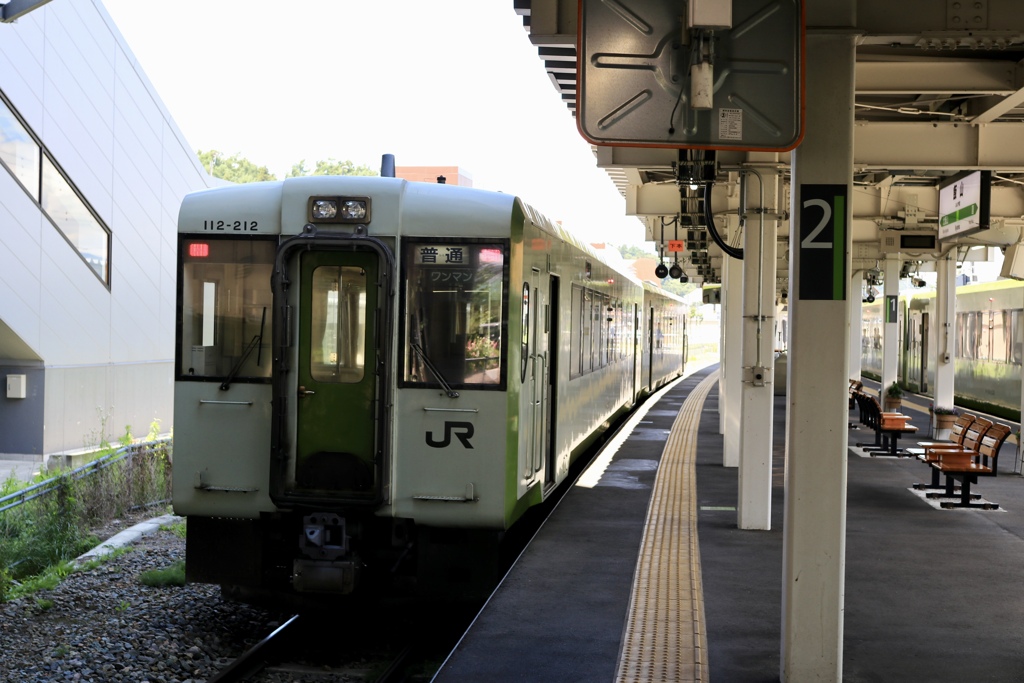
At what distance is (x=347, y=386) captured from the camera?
7066 millimetres

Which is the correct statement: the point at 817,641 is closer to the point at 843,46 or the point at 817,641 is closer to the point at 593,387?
the point at 843,46

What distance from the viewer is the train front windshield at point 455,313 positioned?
701 cm

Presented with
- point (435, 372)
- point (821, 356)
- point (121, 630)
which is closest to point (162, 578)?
point (121, 630)

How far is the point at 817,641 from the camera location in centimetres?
492

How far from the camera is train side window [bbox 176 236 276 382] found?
7.10m

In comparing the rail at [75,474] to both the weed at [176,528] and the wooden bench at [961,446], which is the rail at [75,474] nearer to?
the weed at [176,528]

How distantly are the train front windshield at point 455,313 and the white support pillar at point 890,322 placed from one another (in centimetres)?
1822

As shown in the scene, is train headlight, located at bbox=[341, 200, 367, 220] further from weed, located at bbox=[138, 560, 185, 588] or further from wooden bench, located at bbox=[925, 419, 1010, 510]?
wooden bench, located at bbox=[925, 419, 1010, 510]

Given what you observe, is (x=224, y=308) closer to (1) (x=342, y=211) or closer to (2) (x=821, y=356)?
(1) (x=342, y=211)

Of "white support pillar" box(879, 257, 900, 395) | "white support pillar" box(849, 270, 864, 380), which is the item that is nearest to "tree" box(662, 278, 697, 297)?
"white support pillar" box(849, 270, 864, 380)

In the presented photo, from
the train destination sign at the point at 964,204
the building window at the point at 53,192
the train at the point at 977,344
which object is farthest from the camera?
the train at the point at 977,344

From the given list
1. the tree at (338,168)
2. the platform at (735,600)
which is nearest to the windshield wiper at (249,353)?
the platform at (735,600)

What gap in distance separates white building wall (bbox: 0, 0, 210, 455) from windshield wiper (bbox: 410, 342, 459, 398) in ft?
33.5

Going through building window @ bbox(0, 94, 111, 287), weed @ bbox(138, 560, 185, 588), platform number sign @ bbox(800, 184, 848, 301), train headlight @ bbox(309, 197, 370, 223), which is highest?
building window @ bbox(0, 94, 111, 287)
